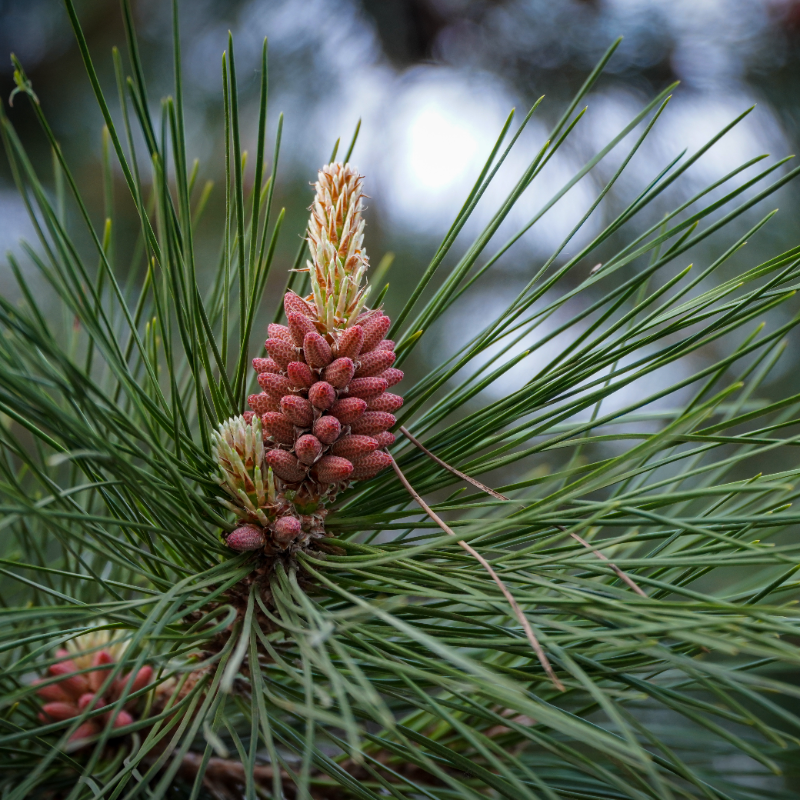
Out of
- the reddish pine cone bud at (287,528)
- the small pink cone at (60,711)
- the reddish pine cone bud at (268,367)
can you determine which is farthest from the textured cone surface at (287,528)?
the small pink cone at (60,711)

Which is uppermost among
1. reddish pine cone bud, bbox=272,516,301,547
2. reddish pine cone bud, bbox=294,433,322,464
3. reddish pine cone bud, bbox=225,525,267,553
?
reddish pine cone bud, bbox=294,433,322,464

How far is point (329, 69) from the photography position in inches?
59.6

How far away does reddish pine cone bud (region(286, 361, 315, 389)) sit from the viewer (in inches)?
17.6

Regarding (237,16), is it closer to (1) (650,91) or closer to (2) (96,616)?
(1) (650,91)

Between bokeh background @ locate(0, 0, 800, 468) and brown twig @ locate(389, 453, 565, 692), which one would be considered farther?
bokeh background @ locate(0, 0, 800, 468)

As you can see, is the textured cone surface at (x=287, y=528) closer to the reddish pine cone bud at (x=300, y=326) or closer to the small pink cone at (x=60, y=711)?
the reddish pine cone bud at (x=300, y=326)

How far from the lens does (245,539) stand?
1.42 ft

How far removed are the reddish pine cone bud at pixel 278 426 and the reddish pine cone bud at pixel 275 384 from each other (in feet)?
0.04

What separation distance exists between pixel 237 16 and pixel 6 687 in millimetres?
1371

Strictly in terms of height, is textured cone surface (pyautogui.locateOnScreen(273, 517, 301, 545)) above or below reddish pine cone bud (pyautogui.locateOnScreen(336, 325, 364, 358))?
below

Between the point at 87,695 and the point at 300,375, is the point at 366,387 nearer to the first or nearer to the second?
the point at 300,375

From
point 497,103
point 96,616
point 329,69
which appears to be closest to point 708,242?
point 497,103

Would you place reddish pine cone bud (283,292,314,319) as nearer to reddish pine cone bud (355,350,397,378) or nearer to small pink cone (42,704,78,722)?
reddish pine cone bud (355,350,397,378)

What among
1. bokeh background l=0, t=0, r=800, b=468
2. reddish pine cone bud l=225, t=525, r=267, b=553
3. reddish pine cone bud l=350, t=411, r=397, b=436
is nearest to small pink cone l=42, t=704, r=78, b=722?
reddish pine cone bud l=225, t=525, r=267, b=553
